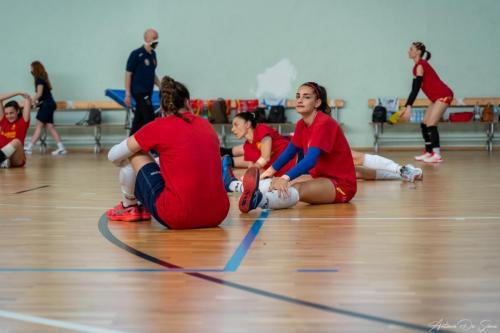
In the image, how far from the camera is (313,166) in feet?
16.7

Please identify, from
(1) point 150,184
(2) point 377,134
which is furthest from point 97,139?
(1) point 150,184

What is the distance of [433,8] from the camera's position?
13234mm

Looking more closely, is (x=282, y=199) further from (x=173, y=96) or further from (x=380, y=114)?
(x=380, y=114)

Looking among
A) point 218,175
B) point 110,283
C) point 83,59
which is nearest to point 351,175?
point 218,175

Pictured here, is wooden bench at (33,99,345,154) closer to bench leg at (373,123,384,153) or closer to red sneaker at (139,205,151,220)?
bench leg at (373,123,384,153)

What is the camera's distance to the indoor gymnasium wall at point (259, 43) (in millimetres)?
13258

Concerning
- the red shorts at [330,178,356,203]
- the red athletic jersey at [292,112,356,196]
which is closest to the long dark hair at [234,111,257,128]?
the red athletic jersey at [292,112,356,196]

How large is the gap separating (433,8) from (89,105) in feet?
21.4

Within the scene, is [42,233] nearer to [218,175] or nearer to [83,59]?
[218,175]

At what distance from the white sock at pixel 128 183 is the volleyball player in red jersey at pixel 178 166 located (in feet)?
0.47

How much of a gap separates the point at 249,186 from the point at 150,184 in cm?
83

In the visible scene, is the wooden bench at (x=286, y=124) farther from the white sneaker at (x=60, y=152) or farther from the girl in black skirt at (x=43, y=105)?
the girl in black skirt at (x=43, y=105)

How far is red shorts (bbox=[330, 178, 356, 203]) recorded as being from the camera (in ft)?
17.9

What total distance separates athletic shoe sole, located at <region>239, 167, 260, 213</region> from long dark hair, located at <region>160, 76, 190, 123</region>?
716 mm
